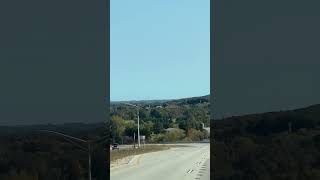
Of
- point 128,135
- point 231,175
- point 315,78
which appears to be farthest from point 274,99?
point 128,135

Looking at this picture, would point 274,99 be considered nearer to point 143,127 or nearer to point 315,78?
point 315,78

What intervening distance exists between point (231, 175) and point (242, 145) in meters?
1.50

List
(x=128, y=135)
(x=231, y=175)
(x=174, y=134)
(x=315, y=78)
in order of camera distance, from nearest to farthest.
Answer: (x=315, y=78) < (x=231, y=175) < (x=128, y=135) < (x=174, y=134)

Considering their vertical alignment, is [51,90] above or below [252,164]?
above

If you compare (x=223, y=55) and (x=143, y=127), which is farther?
(x=143, y=127)

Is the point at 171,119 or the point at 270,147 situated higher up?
the point at 171,119

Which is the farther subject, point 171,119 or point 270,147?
point 171,119

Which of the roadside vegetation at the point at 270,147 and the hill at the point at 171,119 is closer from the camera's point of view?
the roadside vegetation at the point at 270,147

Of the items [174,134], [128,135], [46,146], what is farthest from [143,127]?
[46,146]

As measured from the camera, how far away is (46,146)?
29.3m

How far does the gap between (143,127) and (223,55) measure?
5559cm

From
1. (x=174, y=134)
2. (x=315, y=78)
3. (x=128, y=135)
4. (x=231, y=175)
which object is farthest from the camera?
(x=174, y=134)

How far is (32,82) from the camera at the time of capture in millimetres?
26672

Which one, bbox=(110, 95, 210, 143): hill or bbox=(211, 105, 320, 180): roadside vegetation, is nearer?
bbox=(211, 105, 320, 180): roadside vegetation
